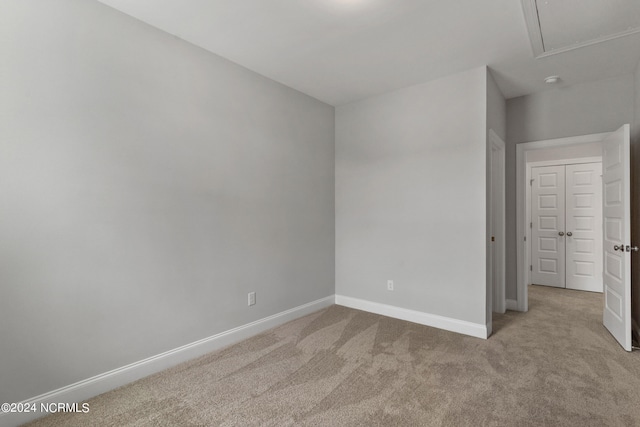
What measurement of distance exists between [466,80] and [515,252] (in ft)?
7.18

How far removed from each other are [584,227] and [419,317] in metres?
3.68

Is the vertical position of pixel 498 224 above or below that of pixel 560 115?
below

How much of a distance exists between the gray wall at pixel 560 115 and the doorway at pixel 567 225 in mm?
2011

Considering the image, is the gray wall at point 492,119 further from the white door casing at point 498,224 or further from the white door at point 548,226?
the white door at point 548,226

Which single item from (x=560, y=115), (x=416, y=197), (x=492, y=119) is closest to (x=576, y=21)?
(x=492, y=119)

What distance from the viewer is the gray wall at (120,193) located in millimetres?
1809

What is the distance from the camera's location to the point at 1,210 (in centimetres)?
173

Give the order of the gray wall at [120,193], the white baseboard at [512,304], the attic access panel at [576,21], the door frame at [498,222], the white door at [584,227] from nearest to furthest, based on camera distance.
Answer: the gray wall at [120,193] < the attic access panel at [576,21] < the door frame at [498,222] < the white baseboard at [512,304] < the white door at [584,227]

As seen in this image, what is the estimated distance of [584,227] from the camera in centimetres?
503

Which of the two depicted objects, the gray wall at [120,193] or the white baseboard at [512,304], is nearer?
the gray wall at [120,193]

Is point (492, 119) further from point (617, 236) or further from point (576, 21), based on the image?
point (617, 236)

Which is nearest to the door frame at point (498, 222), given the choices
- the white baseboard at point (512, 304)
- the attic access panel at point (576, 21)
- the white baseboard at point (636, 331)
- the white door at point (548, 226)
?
the white baseboard at point (512, 304)

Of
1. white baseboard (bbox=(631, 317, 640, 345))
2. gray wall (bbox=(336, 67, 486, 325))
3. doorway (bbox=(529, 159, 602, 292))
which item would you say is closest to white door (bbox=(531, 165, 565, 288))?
doorway (bbox=(529, 159, 602, 292))

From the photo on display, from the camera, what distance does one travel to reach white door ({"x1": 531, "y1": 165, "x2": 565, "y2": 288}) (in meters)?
5.20
